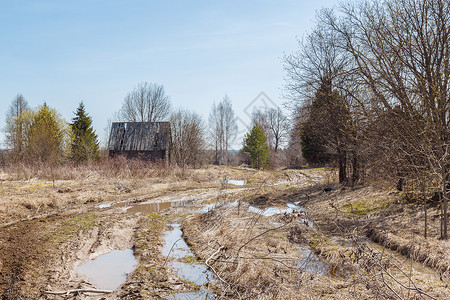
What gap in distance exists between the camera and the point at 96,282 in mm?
5992

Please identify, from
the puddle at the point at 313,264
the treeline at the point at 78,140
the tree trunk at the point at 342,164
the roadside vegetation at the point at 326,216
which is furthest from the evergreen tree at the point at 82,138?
the puddle at the point at 313,264

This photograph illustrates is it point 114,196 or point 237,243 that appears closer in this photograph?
point 237,243

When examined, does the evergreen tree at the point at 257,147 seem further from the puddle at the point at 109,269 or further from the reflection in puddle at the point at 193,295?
the reflection in puddle at the point at 193,295

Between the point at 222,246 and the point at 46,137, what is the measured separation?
110 ft

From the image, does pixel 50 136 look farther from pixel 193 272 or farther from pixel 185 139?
pixel 193 272

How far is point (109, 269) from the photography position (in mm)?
6711

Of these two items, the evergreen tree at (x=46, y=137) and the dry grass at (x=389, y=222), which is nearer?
the dry grass at (x=389, y=222)

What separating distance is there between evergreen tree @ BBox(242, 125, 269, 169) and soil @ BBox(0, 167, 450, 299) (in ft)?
85.6

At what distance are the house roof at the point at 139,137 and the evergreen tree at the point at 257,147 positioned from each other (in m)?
10.9

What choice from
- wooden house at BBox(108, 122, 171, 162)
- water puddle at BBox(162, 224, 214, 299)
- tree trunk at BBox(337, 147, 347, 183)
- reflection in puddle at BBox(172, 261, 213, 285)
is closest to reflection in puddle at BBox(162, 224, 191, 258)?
water puddle at BBox(162, 224, 214, 299)

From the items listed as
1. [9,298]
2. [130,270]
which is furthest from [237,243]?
[9,298]

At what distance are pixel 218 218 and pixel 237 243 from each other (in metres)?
2.51

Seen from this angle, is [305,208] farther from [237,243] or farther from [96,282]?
[96,282]

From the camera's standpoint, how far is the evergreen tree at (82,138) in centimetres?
3662
